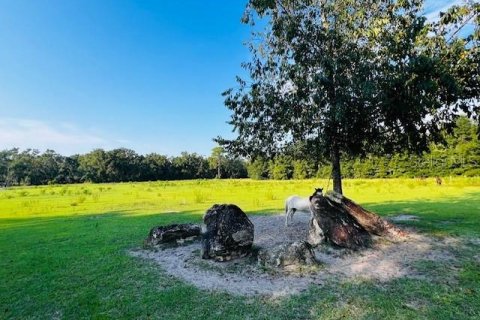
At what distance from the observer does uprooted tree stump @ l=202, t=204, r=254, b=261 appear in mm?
6441

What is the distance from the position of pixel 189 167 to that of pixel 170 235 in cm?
6956

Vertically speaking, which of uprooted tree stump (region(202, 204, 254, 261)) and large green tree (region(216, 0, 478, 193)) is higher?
large green tree (region(216, 0, 478, 193))

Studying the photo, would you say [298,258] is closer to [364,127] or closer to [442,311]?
[442,311]

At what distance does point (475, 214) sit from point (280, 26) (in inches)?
357

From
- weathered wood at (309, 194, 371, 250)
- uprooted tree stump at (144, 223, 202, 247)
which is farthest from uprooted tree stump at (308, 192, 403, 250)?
uprooted tree stump at (144, 223, 202, 247)

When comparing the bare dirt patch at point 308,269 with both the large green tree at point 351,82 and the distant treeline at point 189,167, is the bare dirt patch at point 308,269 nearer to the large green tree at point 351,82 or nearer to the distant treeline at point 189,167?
the large green tree at point 351,82

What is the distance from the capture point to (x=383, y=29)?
6766mm

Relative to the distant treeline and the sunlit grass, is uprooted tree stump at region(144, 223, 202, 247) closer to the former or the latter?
the sunlit grass

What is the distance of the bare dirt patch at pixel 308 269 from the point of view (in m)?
5.24

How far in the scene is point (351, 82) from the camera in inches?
266

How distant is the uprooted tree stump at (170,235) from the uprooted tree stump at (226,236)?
1046 millimetres

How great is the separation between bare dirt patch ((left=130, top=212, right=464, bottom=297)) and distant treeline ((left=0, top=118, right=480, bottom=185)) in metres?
38.1

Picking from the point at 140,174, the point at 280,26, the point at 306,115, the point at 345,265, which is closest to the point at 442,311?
the point at 345,265

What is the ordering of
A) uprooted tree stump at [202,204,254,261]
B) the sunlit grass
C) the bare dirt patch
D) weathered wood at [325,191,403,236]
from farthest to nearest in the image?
the sunlit grass → weathered wood at [325,191,403,236] → uprooted tree stump at [202,204,254,261] → the bare dirt patch
